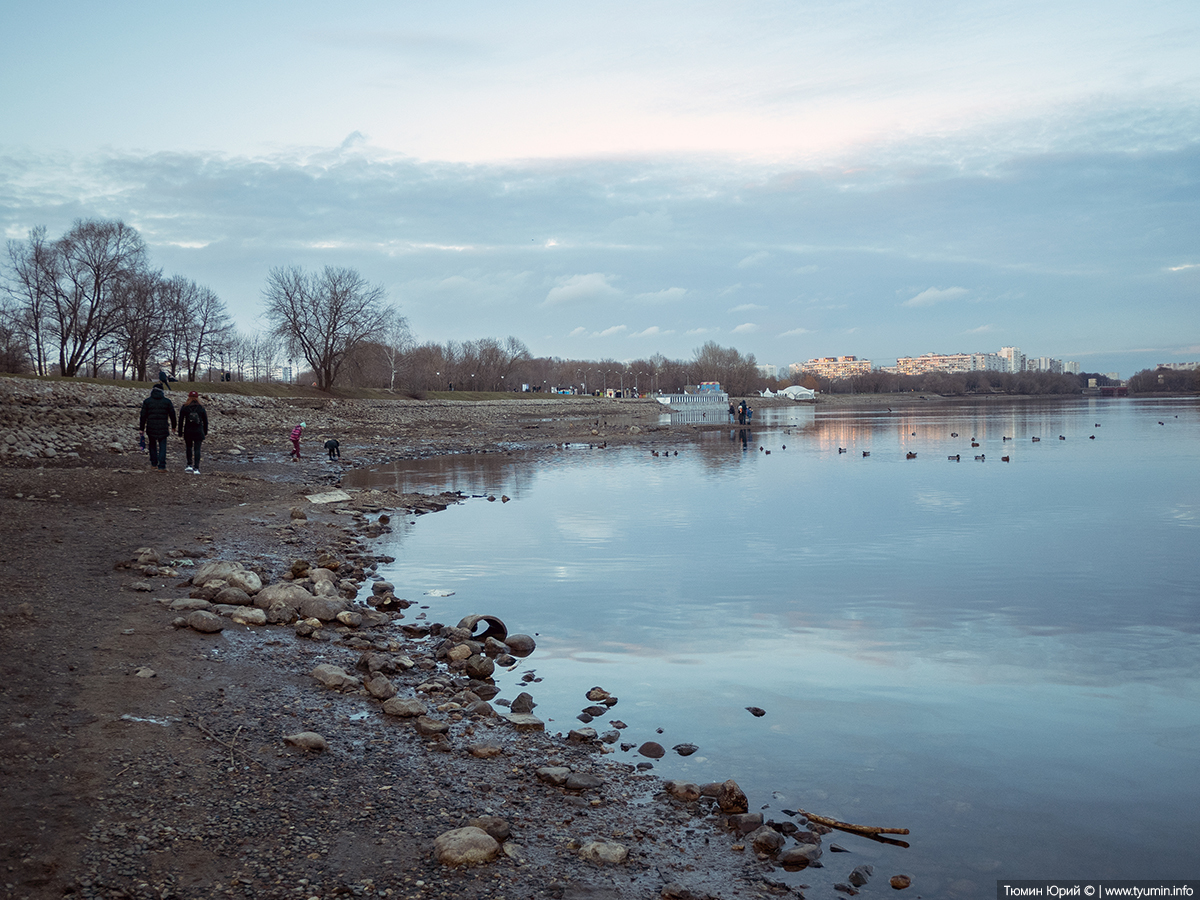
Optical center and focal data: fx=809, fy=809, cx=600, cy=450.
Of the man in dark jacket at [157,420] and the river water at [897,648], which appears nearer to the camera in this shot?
the river water at [897,648]

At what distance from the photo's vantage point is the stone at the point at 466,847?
4.60m

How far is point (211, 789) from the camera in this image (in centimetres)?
519

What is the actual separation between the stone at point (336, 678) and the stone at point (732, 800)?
3.63 m

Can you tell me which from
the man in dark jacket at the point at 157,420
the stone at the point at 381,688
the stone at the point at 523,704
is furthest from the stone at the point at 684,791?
the man in dark jacket at the point at 157,420

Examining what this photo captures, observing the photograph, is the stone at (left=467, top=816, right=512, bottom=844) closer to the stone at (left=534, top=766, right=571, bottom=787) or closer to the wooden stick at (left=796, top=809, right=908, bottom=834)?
the stone at (left=534, top=766, right=571, bottom=787)

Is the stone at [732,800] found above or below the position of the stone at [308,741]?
below

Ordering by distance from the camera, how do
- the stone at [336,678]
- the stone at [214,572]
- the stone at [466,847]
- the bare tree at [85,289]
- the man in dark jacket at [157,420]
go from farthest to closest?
the bare tree at [85,289]
the man in dark jacket at [157,420]
the stone at [214,572]
the stone at [336,678]
the stone at [466,847]

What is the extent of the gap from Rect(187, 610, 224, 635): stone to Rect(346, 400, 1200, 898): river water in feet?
9.26

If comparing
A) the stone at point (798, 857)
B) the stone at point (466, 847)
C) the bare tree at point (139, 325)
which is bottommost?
the stone at point (798, 857)

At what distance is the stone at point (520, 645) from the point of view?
31.0 feet

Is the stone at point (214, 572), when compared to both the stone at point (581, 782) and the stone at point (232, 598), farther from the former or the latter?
the stone at point (581, 782)

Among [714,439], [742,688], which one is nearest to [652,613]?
[742,688]

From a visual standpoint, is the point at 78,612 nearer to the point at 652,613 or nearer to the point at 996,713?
the point at 652,613

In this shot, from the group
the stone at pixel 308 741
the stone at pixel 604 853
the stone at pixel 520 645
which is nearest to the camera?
the stone at pixel 604 853
